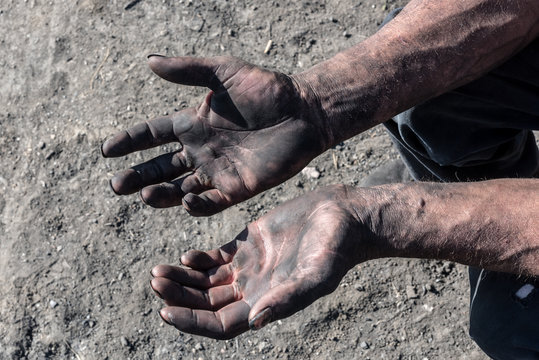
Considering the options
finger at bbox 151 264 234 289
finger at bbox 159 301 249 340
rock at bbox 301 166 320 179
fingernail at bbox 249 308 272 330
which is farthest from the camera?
rock at bbox 301 166 320 179

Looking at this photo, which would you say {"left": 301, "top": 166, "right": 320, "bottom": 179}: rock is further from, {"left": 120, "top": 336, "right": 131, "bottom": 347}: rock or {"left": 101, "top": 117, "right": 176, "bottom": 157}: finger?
{"left": 120, "top": 336, "right": 131, "bottom": 347}: rock

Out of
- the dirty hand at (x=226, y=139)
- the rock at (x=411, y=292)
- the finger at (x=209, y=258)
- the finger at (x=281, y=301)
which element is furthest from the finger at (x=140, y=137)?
the rock at (x=411, y=292)

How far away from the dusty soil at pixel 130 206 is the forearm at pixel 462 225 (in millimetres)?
836

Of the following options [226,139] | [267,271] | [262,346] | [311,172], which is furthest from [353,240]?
[311,172]

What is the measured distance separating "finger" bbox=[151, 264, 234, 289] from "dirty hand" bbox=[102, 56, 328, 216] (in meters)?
0.21

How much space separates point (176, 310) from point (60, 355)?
3.76 ft

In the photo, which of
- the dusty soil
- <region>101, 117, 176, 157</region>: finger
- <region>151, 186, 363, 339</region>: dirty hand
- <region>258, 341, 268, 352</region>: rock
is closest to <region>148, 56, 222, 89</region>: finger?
<region>101, 117, 176, 157</region>: finger

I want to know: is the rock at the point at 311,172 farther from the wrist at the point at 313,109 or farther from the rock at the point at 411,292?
the wrist at the point at 313,109

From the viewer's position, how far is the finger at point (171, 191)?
74.4 inches

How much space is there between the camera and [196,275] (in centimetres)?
176

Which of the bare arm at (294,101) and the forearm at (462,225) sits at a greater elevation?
the bare arm at (294,101)

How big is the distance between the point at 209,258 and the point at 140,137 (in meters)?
0.49

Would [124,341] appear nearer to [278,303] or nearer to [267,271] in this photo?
[267,271]

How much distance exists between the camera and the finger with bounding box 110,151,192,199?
1906 mm
